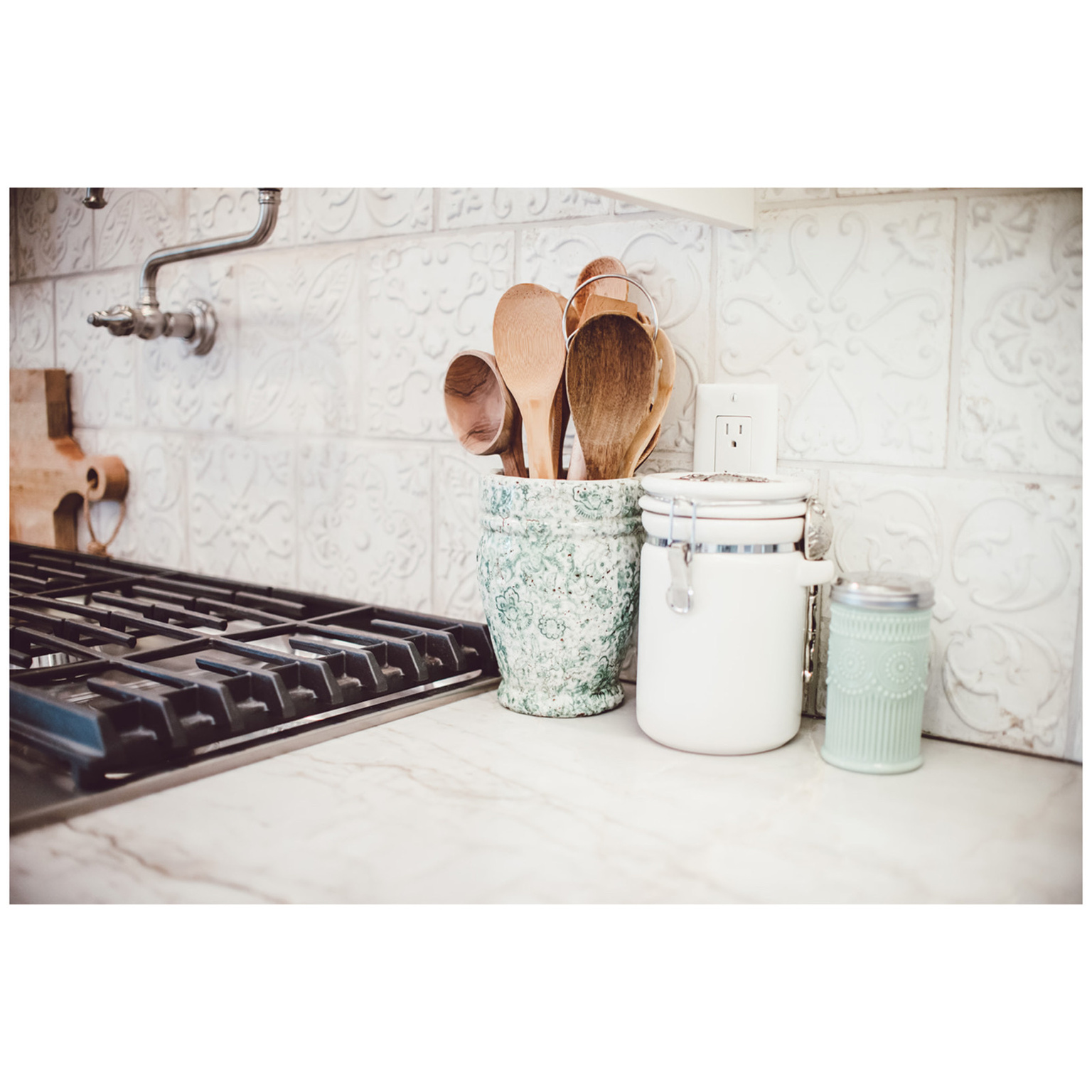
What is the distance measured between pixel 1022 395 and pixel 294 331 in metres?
0.79

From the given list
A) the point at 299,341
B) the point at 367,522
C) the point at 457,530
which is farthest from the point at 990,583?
the point at 299,341

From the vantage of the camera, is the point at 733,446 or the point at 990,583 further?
the point at 733,446

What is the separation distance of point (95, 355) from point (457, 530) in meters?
0.73

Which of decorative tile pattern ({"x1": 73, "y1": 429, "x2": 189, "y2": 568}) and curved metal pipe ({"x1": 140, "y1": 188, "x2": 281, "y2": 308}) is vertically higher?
curved metal pipe ({"x1": 140, "y1": 188, "x2": 281, "y2": 308})

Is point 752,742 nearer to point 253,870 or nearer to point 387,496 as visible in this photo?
point 253,870

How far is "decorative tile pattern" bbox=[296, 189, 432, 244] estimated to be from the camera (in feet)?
3.31

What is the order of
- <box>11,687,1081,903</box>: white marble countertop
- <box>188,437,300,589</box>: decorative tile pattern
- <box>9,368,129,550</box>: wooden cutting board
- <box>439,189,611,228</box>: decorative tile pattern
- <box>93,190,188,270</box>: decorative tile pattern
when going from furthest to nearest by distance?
<box>9,368,129,550</box>: wooden cutting board → <box>93,190,188,270</box>: decorative tile pattern → <box>188,437,300,589</box>: decorative tile pattern → <box>439,189,611,228</box>: decorative tile pattern → <box>11,687,1081,903</box>: white marble countertop

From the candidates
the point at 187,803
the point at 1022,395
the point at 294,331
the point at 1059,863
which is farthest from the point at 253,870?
the point at 294,331

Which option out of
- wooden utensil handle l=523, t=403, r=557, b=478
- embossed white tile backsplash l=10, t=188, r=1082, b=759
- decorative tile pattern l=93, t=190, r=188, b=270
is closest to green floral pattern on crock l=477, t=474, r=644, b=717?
wooden utensil handle l=523, t=403, r=557, b=478

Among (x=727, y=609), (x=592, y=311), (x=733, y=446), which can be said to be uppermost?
(x=592, y=311)

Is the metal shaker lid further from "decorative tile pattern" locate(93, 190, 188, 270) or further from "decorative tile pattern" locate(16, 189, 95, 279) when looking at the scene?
"decorative tile pattern" locate(16, 189, 95, 279)

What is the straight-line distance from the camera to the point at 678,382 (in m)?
0.83

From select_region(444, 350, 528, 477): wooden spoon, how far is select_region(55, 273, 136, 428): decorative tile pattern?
0.72 meters

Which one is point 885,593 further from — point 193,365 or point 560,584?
point 193,365
